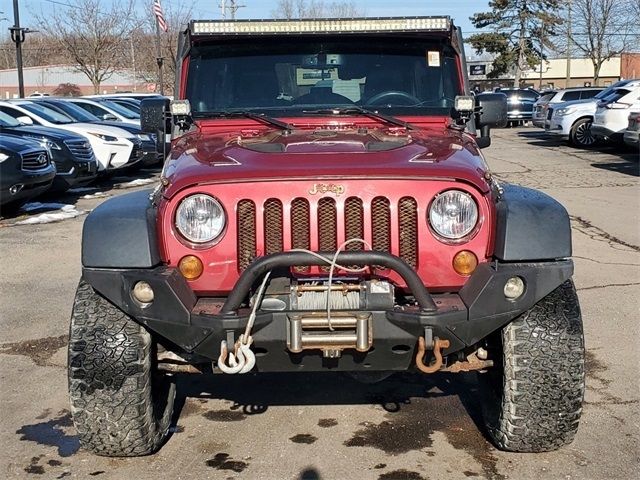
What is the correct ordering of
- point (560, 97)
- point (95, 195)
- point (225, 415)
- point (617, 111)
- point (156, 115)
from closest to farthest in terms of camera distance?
point (225, 415)
point (156, 115)
point (95, 195)
point (617, 111)
point (560, 97)

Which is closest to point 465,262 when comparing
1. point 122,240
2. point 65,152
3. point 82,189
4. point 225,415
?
point 122,240

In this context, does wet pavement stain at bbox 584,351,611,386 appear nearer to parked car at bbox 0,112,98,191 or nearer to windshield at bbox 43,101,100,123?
parked car at bbox 0,112,98,191

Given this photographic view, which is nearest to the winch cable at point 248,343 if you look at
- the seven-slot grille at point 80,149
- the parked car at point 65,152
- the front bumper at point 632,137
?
the parked car at point 65,152

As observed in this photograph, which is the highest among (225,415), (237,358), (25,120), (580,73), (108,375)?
(580,73)

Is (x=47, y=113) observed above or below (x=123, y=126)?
above

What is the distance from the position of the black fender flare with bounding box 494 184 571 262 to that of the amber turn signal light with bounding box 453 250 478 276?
0.35ft

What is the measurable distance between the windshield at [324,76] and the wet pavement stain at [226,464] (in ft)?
6.39

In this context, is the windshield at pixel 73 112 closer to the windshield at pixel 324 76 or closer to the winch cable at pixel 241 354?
the windshield at pixel 324 76

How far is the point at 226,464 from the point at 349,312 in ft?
3.80

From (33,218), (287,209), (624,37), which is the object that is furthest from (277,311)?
(624,37)

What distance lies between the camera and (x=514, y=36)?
63.8 metres

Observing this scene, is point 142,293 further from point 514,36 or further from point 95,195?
point 514,36

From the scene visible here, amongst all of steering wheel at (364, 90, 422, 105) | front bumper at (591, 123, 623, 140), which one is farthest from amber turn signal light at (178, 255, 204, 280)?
front bumper at (591, 123, 623, 140)

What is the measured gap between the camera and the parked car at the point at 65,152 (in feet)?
44.7
